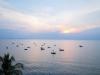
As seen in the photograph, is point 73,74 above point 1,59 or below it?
below

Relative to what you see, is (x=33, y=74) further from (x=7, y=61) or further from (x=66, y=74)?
(x=7, y=61)

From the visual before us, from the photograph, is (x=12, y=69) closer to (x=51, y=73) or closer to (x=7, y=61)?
(x=7, y=61)

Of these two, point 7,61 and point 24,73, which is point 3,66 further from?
point 24,73

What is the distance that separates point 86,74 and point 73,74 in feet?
16.6

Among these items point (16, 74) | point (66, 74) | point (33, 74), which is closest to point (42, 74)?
point (33, 74)

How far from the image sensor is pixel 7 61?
29.0 metres

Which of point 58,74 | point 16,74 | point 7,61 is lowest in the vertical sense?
point 58,74

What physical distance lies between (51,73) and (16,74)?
40681 mm

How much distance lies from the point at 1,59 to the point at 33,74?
37.3m

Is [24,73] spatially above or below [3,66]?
below

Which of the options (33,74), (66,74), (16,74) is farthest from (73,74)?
(16,74)

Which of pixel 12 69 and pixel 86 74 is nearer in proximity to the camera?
pixel 12 69

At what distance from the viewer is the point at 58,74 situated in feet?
221

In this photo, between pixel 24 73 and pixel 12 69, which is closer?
pixel 12 69
